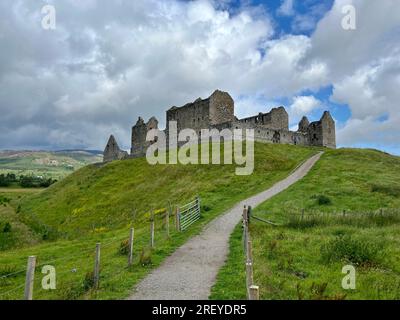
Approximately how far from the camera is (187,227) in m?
28.5

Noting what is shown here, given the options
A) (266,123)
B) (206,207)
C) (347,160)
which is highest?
(266,123)

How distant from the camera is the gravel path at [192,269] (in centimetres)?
1284

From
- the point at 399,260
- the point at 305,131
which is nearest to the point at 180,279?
the point at 399,260

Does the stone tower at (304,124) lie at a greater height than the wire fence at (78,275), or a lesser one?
greater

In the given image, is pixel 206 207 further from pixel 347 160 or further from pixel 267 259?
pixel 347 160

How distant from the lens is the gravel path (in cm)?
1284

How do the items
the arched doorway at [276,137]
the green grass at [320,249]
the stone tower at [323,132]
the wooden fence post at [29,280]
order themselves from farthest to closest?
the stone tower at [323,132] → the arched doorway at [276,137] → the green grass at [320,249] → the wooden fence post at [29,280]

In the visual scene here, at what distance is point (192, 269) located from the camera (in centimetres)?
1625

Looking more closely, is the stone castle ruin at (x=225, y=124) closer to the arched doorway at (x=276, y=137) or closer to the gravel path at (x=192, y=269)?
the arched doorway at (x=276, y=137)

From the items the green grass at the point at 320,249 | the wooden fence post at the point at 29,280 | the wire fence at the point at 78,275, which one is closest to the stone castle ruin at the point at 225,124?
the green grass at the point at 320,249

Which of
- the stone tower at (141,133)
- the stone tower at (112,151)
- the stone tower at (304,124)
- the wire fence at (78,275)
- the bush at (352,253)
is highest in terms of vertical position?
the stone tower at (304,124)

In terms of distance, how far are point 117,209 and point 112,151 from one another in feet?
194

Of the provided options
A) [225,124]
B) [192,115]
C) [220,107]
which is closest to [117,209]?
[225,124]
